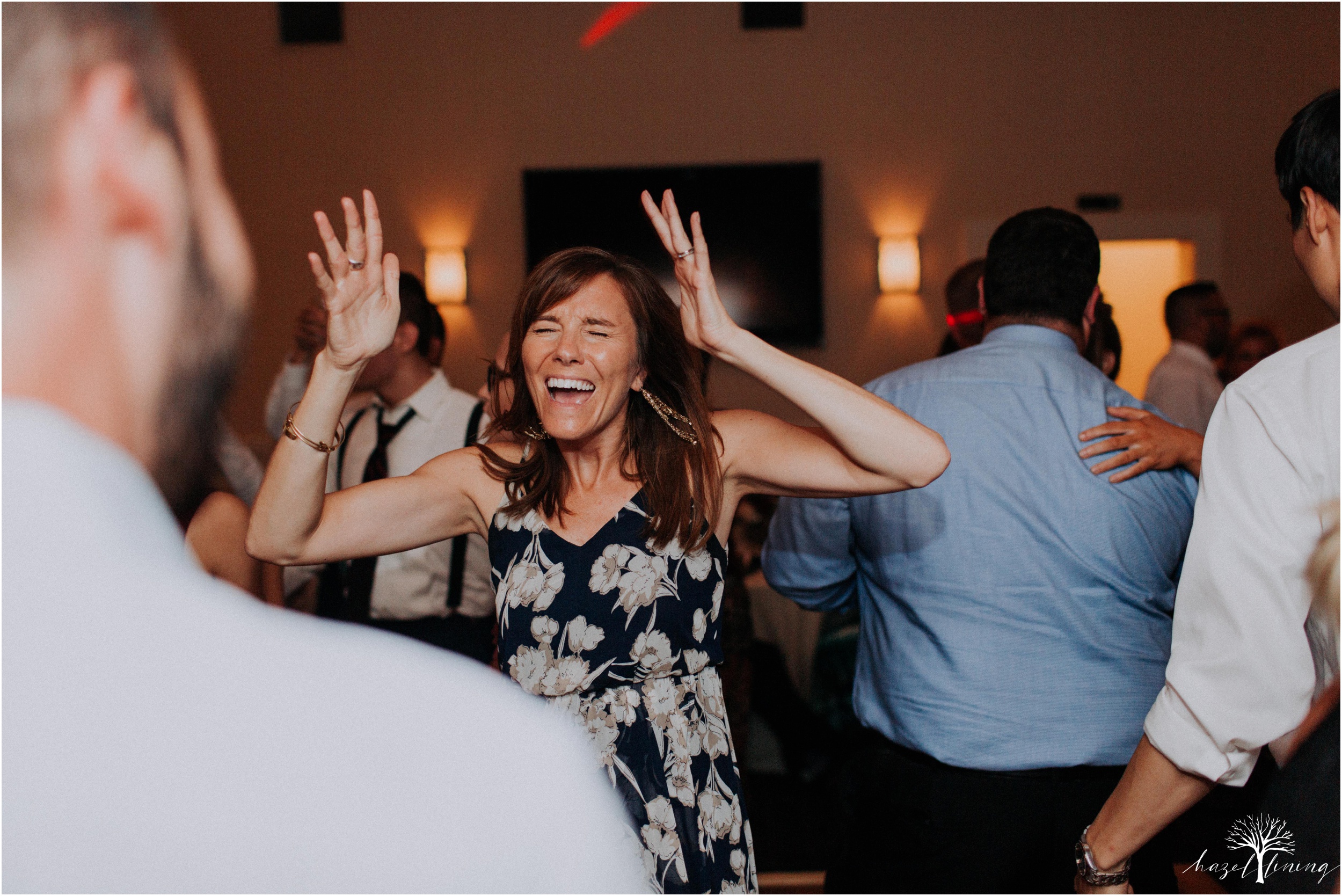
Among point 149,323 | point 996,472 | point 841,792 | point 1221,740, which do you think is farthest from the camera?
point 841,792

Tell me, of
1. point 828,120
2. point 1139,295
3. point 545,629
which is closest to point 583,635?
point 545,629

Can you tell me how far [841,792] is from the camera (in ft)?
5.26

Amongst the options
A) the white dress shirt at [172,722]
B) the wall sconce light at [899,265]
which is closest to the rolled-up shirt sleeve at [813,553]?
the white dress shirt at [172,722]

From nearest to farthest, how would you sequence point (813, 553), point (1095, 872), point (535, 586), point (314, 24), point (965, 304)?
point (1095, 872)
point (535, 586)
point (813, 553)
point (965, 304)
point (314, 24)

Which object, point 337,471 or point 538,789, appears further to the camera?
point 337,471

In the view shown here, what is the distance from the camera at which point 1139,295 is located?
6594 mm

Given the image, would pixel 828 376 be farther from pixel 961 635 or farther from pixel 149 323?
pixel 149 323

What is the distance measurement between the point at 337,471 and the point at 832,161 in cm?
399

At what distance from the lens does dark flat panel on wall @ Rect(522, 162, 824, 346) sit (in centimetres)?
554

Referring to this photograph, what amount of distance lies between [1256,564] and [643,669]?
0.69m

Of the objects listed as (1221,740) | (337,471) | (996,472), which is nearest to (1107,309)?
(996,472)

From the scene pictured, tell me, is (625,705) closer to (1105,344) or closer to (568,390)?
(568,390)

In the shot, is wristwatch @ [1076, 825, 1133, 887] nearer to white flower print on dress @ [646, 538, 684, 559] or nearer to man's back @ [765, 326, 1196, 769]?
man's back @ [765, 326, 1196, 769]

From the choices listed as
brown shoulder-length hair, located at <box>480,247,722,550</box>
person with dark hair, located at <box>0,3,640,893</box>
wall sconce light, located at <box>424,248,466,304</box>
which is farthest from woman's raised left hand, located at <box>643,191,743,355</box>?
wall sconce light, located at <box>424,248,466,304</box>
